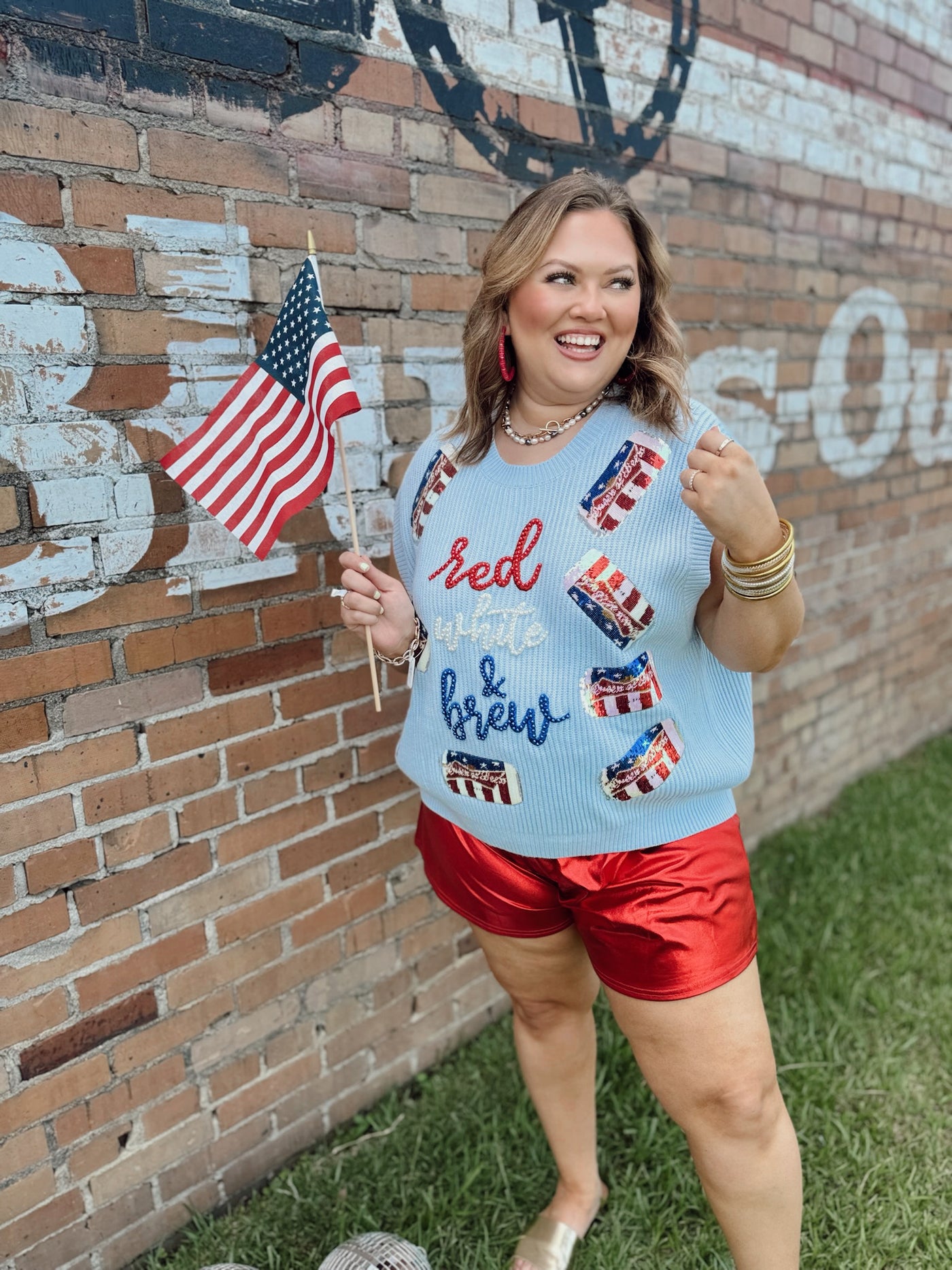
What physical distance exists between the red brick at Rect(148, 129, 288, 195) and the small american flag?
1.04 ft

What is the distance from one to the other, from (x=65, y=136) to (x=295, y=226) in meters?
0.47

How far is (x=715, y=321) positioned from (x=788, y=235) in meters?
0.54

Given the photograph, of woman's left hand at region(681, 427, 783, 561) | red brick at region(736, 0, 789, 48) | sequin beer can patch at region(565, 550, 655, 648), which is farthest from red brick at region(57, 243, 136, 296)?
red brick at region(736, 0, 789, 48)

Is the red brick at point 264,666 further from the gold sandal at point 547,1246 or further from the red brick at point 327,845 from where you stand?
the gold sandal at point 547,1246

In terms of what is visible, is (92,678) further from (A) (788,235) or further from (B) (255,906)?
(A) (788,235)

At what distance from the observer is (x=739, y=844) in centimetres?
168

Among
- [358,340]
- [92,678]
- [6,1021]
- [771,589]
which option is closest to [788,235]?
[358,340]

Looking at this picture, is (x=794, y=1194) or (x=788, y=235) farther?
(x=788, y=235)

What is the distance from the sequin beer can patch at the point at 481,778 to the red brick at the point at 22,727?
28.8 inches

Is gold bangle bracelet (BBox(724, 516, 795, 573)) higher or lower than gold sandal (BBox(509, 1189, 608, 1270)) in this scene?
higher

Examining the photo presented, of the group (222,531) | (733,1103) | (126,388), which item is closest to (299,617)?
(222,531)

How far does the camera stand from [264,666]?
2090 mm

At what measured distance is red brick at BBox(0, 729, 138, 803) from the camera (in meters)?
1.74

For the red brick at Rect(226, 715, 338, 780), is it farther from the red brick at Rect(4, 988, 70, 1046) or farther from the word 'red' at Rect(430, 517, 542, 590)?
the word 'red' at Rect(430, 517, 542, 590)
